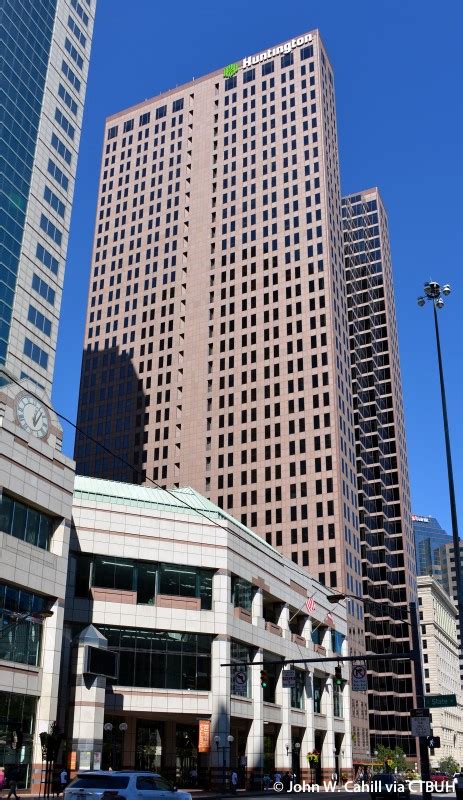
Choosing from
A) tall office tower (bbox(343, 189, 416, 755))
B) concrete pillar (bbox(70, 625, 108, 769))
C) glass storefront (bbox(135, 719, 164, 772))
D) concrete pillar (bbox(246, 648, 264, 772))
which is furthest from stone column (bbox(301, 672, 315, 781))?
tall office tower (bbox(343, 189, 416, 755))

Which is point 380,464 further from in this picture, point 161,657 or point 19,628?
point 19,628

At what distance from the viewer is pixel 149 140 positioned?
163625mm

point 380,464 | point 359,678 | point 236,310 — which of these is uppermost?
point 236,310

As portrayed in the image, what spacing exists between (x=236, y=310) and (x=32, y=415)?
9565 cm

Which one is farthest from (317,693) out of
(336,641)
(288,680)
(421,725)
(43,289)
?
(43,289)

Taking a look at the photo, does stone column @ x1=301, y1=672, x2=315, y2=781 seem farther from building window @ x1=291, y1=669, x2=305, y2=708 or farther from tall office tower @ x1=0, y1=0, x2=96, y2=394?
tall office tower @ x1=0, y1=0, x2=96, y2=394

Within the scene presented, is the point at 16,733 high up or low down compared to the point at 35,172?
down

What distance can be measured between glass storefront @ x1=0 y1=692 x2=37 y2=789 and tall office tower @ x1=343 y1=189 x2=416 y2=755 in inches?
3711

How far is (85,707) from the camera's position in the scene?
4731 centimetres

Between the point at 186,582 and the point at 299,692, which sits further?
the point at 299,692

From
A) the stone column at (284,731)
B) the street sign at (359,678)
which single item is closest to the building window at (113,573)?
the street sign at (359,678)

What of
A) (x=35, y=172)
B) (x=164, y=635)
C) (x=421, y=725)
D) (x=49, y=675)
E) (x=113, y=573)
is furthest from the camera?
(x=35, y=172)

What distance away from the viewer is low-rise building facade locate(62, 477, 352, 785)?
174ft

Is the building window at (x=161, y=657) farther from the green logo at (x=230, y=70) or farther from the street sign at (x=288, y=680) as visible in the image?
the green logo at (x=230, y=70)
